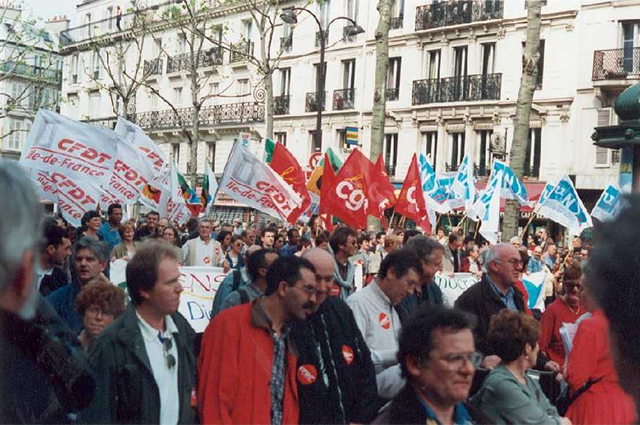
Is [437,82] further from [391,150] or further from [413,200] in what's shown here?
[413,200]

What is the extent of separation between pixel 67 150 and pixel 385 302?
673 centimetres

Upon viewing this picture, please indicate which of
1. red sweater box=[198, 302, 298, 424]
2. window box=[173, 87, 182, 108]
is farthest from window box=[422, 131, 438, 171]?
red sweater box=[198, 302, 298, 424]

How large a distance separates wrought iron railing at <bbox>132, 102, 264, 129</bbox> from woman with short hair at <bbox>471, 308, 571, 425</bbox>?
121ft

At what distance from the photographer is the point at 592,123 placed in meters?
30.2

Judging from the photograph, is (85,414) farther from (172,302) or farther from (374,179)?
(374,179)

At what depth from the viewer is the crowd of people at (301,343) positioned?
2068 mm

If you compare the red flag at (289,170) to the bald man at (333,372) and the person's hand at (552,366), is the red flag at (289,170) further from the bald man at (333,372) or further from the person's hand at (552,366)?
the bald man at (333,372)

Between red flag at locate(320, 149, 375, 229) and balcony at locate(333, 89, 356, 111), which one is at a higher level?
balcony at locate(333, 89, 356, 111)

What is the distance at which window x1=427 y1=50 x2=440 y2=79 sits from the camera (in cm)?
3609

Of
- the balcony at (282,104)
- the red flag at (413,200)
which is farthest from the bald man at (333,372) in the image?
the balcony at (282,104)

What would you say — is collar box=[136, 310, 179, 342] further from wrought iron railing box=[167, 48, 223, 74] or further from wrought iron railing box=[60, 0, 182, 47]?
wrought iron railing box=[60, 0, 182, 47]

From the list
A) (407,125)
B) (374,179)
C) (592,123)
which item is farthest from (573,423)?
(407,125)

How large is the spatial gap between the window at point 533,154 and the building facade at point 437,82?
0.14ft

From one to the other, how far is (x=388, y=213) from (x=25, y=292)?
108 ft
